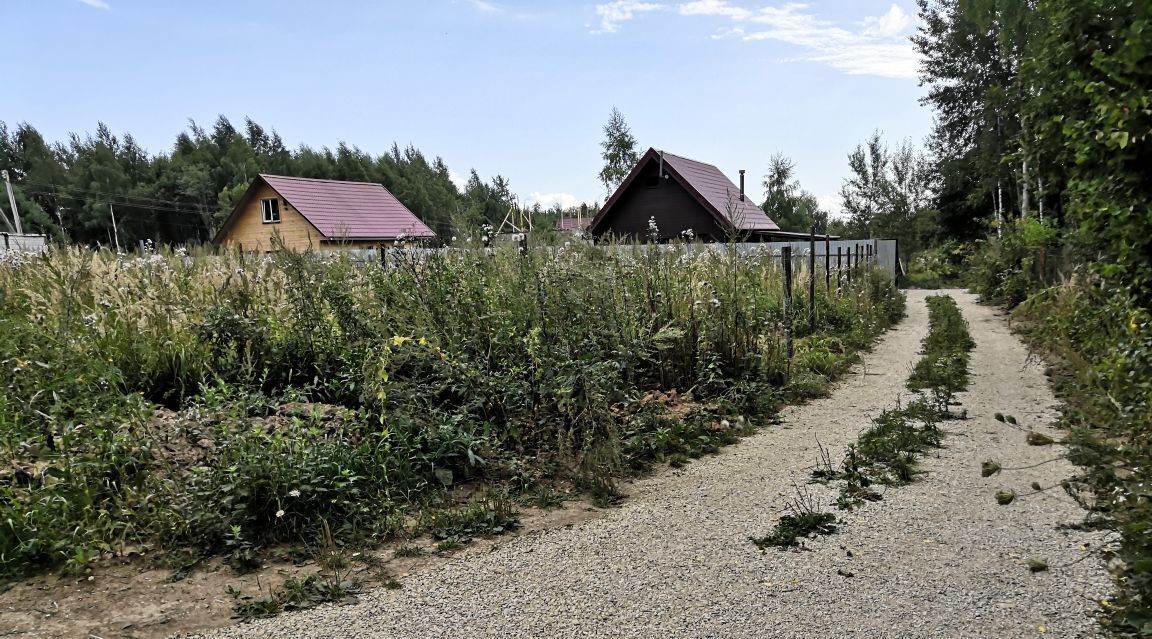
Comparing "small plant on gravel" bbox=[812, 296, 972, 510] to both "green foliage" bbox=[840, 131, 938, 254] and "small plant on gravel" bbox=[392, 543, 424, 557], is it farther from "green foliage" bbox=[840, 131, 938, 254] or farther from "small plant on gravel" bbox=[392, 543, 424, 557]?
"green foliage" bbox=[840, 131, 938, 254]

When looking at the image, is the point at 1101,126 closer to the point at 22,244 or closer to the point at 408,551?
the point at 408,551

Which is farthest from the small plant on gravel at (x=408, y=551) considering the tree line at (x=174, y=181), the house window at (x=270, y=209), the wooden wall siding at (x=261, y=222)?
the tree line at (x=174, y=181)

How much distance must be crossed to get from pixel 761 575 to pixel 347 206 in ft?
98.5

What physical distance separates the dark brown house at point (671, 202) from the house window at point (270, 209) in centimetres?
1494

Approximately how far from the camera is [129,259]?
7.12 meters

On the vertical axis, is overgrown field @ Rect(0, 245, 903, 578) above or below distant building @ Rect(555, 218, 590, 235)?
below

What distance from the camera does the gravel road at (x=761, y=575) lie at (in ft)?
8.50

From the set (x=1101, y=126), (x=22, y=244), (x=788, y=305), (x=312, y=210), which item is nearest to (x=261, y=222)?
(x=312, y=210)

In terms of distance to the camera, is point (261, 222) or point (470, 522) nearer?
point (470, 522)

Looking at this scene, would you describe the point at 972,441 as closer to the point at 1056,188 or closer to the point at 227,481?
the point at 1056,188

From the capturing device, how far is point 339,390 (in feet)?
14.5

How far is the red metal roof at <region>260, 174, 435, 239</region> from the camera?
28.2m

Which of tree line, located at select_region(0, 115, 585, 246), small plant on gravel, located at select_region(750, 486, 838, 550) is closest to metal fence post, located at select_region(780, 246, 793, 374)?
small plant on gravel, located at select_region(750, 486, 838, 550)

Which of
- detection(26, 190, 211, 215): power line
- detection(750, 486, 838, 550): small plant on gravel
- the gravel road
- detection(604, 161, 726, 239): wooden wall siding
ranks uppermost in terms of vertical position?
detection(26, 190, 211, 215): power line
